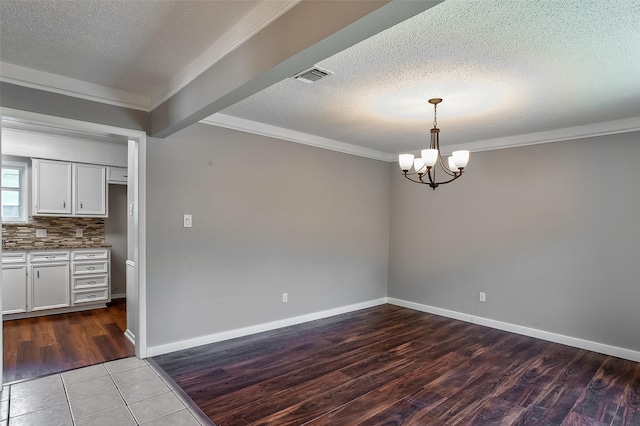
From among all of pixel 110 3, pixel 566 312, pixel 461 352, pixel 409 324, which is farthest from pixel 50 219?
pixel 566 312

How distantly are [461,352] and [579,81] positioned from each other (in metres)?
2.69

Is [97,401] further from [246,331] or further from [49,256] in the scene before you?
[49,256]

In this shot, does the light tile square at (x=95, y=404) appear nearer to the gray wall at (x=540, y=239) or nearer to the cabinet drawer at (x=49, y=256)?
the cabinet drawer at (x=49, y=256)

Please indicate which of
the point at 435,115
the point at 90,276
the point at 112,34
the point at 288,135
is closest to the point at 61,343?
the point at 90,276

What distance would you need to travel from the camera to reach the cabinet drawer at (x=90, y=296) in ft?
15.9

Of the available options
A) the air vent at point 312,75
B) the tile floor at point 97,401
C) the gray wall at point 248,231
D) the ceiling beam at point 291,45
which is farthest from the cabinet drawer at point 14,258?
the air vent at point 312,75

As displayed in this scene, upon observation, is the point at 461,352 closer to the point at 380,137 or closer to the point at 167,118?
the point at 380,137

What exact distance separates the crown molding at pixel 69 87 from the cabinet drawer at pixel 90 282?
10.0ft

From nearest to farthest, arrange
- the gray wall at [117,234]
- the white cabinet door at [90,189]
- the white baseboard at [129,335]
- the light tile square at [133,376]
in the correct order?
the light tile square at [133,376] → the white baseboard at [129,335] → the white cabinet door at [90,189] → the gray wall at [117,234]

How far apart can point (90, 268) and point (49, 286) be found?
1.67 feet

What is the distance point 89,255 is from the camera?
4996 mm

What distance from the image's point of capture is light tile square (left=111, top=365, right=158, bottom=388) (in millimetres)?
2768

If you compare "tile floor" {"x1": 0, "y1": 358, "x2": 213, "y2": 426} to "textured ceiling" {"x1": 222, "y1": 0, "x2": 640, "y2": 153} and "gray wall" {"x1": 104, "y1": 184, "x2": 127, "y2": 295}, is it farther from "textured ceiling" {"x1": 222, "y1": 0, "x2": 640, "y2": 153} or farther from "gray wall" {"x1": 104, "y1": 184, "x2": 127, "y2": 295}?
"gray wall" {"x1": 104, "y1": 184, "x2": 127, "y2": 295}

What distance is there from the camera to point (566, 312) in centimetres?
392
